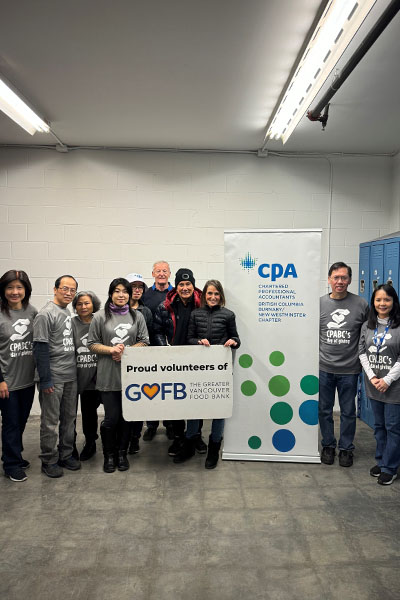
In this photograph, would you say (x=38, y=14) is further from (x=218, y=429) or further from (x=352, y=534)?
(x=352, y=534)

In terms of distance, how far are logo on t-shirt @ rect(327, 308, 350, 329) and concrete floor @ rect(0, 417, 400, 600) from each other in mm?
1143

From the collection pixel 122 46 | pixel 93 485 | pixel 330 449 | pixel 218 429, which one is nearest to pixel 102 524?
pixel 93 485

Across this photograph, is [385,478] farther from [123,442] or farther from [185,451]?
[123,442]

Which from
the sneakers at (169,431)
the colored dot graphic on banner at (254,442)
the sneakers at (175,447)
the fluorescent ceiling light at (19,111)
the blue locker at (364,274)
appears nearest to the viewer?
the fluorescent ceiling light at (19,111)

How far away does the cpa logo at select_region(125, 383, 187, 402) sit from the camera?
3.34m

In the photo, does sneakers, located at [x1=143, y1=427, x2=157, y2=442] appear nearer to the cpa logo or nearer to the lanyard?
the cpa logo

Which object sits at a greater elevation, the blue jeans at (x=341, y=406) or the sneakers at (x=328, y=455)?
the blue jeans at (x=341, y=406)

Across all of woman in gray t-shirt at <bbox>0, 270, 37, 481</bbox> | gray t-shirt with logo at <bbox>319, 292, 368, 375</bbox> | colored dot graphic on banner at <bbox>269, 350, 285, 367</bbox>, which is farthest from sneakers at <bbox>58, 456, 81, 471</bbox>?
gray t-shirt with logo at <bbox>319, 292, 368, 375</bbox>

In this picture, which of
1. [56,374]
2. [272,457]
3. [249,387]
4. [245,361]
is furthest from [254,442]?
[56,374]

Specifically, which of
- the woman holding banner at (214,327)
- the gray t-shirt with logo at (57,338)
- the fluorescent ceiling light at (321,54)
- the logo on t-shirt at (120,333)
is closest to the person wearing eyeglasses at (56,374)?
the gray t-shirt with logo at (57,338)

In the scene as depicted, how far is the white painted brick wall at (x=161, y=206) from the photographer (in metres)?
4.89

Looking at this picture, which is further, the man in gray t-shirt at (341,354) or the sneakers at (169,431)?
the sneakers at (169,431)

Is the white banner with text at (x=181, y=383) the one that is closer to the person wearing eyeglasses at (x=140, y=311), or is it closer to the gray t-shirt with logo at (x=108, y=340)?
the gray t-shirt with logo at (x=108, y=340)

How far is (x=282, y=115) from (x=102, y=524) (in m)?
3.43
